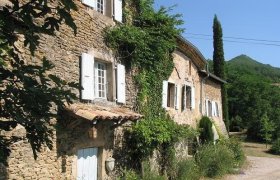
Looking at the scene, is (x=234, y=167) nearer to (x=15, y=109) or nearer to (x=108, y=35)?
(x=108, y=35)

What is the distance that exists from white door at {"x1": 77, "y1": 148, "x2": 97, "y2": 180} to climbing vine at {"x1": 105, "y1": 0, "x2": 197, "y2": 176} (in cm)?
187

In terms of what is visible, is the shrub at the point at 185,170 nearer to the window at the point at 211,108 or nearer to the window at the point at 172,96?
the window at the point at 172,96

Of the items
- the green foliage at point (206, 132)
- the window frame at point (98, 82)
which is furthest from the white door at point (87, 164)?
the green foliage at point (206, 132)

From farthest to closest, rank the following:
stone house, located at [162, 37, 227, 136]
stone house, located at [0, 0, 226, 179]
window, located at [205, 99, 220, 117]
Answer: window, located at [205, 99, 220, 117] < stone house, located at [162, 37, 227, 136] < stone house, located at [0, 0, 226, 179]

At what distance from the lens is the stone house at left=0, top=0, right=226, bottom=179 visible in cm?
888

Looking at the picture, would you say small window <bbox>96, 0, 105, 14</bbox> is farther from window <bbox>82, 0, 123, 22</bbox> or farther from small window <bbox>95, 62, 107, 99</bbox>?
small window <bbox>95, 62, 107, 99</bbox>

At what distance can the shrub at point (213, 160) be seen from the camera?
→ 1666cm

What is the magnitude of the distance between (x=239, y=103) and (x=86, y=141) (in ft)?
117

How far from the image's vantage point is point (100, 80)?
39.6 feet

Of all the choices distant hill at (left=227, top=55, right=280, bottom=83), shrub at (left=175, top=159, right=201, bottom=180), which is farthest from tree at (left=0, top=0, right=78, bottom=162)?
distant hill at (left=227, top=55, right=280, bottom=83)

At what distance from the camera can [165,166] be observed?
48.3ft

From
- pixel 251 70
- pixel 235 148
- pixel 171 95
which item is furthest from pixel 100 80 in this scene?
pixel 251 70

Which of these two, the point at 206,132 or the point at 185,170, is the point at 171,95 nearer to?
the point at 185,170

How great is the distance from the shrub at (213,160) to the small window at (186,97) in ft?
7.30
